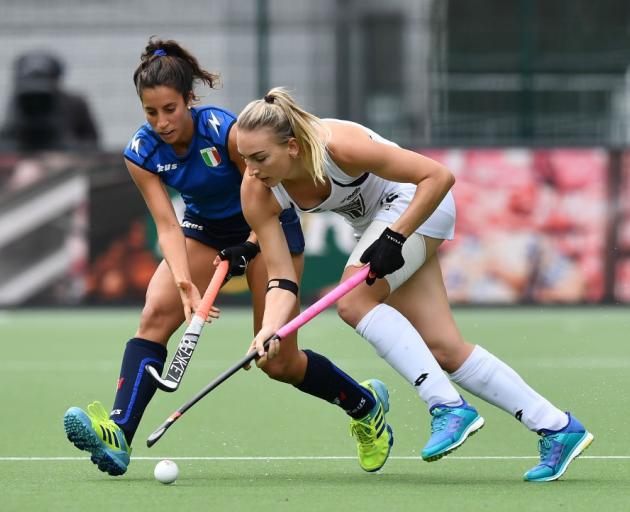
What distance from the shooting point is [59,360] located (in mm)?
8438

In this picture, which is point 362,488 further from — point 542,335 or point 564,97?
point 564,97

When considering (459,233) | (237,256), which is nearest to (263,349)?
(237,256)

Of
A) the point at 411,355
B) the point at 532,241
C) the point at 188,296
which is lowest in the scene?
the point at 532,241

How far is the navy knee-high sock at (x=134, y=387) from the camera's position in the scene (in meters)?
4.68

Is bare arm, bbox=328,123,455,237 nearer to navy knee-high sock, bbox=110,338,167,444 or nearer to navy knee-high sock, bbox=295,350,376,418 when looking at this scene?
navy knee-high sock, bbox=295,350,376,418

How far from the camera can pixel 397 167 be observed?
4.39 m

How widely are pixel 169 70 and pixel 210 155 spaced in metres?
0.34

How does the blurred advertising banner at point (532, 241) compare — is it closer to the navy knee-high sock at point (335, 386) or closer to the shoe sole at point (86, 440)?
the navy knee-high sock at point (335, 386)

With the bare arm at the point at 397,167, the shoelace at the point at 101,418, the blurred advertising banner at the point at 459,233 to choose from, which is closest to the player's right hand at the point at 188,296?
the shoelace at the point at 101,418

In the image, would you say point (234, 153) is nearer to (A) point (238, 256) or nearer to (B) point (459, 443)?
(A) point (238, 256)

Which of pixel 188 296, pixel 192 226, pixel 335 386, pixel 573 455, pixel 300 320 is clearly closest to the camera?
pixel 573 455

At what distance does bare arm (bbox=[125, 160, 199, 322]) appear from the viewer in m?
4.64

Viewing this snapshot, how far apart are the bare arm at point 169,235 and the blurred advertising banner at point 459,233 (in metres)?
6.34

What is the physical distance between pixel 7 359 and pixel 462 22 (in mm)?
5555
